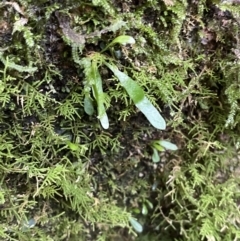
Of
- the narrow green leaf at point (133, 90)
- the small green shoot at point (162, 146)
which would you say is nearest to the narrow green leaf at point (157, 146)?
the small green shoot at point (162, 146)

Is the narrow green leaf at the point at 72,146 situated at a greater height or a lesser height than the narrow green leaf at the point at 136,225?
greater

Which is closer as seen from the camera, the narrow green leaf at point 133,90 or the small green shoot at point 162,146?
the narrow green leaf at point 133,90

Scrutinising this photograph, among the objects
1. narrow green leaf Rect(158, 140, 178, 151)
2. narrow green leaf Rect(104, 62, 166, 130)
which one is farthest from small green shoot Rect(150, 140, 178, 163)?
narrow green leaf Rect(104, 62, 166, 130)

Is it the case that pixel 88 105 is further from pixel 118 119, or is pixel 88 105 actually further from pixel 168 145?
pixel 168 145

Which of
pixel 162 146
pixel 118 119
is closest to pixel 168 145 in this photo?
pixel 162 146

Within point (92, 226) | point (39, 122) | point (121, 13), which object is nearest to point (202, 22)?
point (121, 13)

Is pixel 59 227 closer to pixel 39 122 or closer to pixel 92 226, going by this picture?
pixel 92 226

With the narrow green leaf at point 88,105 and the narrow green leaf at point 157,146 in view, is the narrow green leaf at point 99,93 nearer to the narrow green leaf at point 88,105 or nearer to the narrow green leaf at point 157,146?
the narrow green leaf at point 88,105

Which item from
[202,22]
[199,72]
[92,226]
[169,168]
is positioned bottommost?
[92,226]
